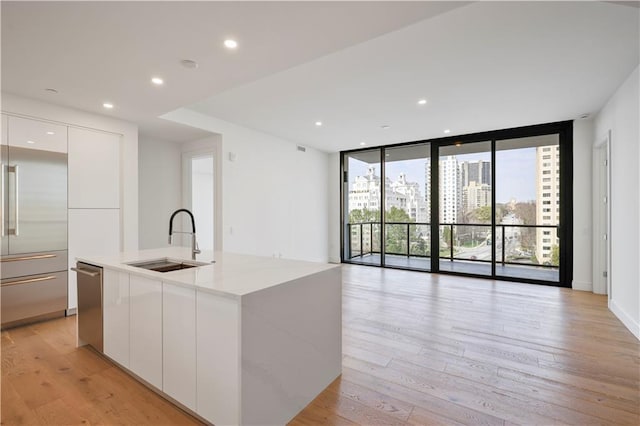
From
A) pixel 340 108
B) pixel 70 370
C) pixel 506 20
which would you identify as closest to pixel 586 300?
pixel 506 20

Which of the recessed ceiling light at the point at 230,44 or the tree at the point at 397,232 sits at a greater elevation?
the recessed ceiling light at the point at 230,44

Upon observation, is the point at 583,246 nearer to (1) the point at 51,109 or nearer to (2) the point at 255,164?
(2) the point at 255,164

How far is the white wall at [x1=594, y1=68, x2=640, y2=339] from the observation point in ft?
10.2

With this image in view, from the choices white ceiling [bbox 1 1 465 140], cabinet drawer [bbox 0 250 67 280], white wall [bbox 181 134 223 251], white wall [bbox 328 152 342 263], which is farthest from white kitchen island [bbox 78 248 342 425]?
white wall [bbox 328 152 342 263]

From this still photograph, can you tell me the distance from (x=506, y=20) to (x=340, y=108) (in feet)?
7.60

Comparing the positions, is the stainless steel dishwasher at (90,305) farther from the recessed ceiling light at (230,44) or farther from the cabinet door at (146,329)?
the recessed ceiling light at (230,44)

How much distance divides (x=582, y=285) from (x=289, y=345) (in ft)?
17.9

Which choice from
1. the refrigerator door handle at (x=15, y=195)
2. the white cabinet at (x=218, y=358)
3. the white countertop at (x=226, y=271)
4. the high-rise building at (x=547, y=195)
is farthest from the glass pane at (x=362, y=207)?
the refrigerator door handle at (x=15, y=195)

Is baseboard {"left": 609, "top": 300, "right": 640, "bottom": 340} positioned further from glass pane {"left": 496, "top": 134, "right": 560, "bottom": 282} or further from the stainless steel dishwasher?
the stainless steel dishwasher

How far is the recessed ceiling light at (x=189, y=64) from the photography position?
8.33 ft

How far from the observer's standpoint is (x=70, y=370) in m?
2.39

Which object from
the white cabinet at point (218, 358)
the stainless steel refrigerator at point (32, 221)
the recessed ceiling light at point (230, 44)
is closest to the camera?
the white cabinet at point (218, 358)

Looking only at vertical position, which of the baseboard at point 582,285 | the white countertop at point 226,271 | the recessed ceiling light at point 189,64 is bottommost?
the baseboard at point 582,285

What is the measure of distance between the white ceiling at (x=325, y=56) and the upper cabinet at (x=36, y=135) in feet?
1.01
